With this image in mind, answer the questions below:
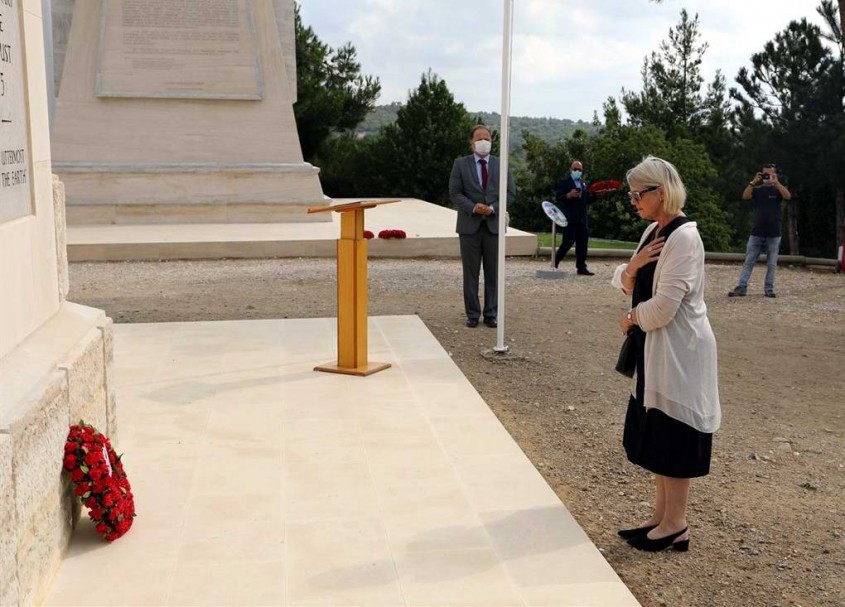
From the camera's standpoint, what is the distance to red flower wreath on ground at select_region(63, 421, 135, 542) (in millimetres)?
3691

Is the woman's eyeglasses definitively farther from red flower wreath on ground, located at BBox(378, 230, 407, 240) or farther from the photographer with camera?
red flower wreath on ground, located at BBox(378, 230, 407, 240)

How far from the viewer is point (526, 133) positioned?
40.4 metres

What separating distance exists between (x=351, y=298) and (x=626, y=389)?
1.97m

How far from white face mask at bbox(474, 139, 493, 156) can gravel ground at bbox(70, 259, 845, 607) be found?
1.56m

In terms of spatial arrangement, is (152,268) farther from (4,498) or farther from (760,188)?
(4,498)

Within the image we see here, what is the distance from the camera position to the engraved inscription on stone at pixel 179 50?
16094 millimetres

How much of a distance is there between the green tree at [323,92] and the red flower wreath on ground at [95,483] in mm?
25528

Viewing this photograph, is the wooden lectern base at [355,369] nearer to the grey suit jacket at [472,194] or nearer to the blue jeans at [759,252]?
the grey suit jacket at [472,194]

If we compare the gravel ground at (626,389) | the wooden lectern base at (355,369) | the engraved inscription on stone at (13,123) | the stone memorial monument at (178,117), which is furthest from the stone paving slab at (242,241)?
the engraved inscription on stone at (13,123)

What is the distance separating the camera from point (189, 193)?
53.7ft

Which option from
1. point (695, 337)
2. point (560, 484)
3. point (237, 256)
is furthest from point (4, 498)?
point (237, 256)

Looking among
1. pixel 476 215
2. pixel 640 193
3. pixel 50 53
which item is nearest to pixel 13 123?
pixel 640 193

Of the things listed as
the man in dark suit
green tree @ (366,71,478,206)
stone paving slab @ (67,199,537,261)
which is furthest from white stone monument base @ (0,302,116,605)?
green tree @ (366,71,478,206)

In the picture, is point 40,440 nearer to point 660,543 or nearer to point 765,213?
point 660,543
